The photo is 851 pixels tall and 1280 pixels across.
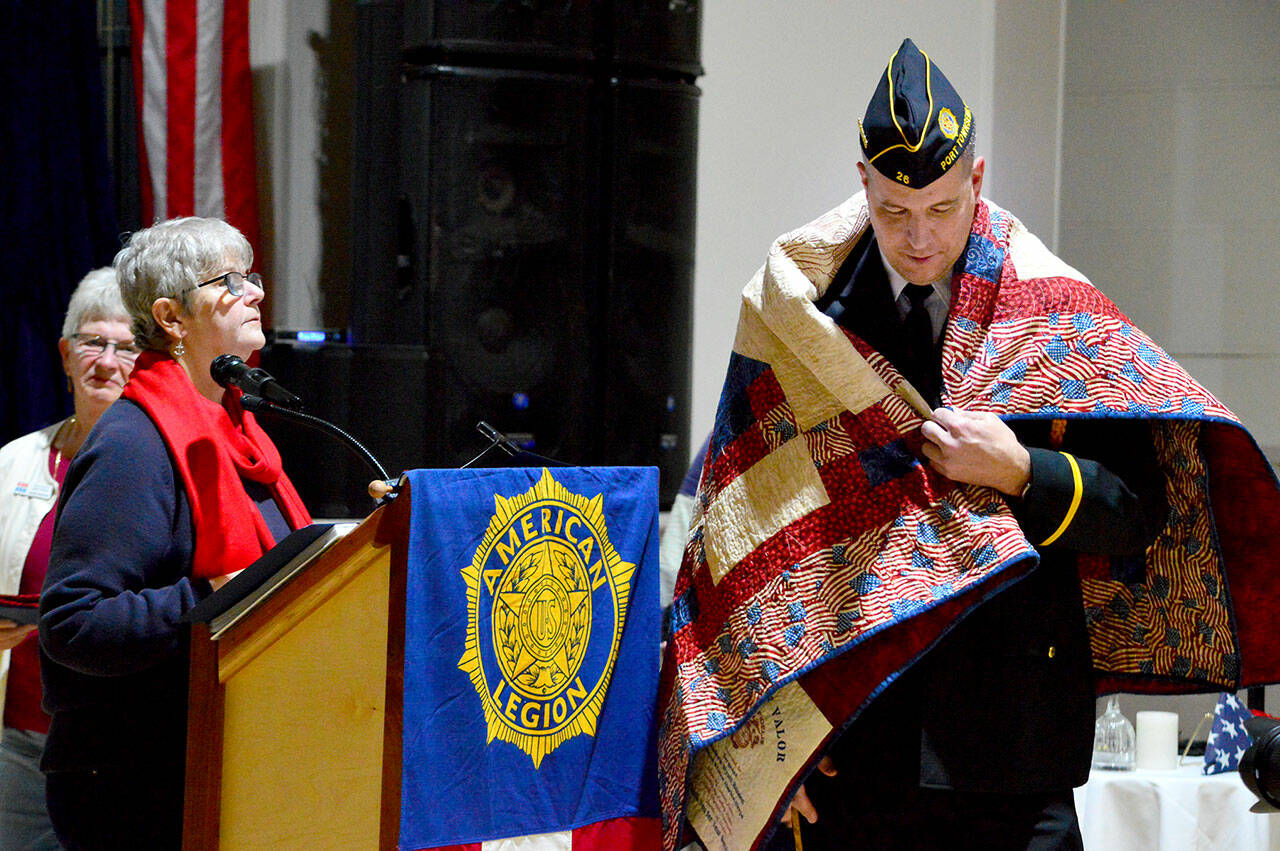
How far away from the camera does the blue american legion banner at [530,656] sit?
5.22ft

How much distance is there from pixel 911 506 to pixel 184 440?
0.92 m

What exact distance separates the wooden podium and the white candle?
6.07 ft

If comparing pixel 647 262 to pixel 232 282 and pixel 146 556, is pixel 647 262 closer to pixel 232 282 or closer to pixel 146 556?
pixel 232 282

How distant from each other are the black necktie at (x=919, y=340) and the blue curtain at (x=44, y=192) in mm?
2477

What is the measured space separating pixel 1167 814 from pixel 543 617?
5.45ft

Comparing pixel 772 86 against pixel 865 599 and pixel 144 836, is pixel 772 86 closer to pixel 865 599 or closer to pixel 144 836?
pixel 865 599

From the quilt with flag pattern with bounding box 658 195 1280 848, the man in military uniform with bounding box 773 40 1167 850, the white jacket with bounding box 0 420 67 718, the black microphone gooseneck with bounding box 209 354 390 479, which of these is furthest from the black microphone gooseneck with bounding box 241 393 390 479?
the white jacket with bounding box 0 420 67 718

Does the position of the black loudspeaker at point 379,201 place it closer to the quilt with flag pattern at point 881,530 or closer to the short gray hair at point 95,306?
the short gray hair at point 95,306

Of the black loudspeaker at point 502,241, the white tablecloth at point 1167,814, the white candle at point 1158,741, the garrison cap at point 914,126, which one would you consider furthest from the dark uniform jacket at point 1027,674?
the black loudspeaker at point 502,241

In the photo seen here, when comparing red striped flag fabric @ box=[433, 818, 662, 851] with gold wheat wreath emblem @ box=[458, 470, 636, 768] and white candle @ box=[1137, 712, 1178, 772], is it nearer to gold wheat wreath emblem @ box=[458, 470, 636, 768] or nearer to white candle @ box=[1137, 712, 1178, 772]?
gold wheat wreath emblem @ box=[458, 470, 636, 768]

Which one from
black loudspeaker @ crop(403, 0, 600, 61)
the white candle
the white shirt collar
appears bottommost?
the white candle

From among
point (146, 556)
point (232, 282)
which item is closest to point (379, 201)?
point (232, 282)

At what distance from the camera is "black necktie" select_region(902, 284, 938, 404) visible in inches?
64.0

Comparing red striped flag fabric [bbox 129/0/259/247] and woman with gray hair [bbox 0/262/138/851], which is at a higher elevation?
red striped flag fabric [bbox 129/0/259/247]
